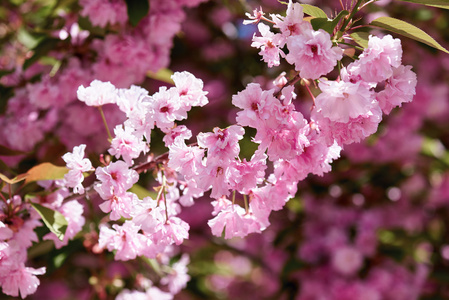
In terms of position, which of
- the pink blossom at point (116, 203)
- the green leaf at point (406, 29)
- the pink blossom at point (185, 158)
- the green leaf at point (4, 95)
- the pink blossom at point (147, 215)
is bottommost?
the green leaf at point (4, 95)

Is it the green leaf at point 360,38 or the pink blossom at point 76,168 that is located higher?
the green leaf at point 360,38

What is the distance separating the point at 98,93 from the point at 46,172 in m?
0.20

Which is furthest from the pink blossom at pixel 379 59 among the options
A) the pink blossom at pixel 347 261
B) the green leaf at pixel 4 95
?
the pink blossom at pixel 347 261

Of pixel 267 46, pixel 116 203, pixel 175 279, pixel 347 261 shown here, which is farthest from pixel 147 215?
pixel 347 261

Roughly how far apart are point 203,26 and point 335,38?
5.61ft

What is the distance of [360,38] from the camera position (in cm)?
83

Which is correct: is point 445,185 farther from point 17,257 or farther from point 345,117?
point 17,257

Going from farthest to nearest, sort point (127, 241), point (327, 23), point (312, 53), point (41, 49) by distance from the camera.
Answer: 1. point (41, 49)
2. point (127, 241)
3. point (327, 23)
4. point (312, 53)

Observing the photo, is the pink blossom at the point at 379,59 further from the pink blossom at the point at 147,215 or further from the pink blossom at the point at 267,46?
the pink blossom at the point at 147,215

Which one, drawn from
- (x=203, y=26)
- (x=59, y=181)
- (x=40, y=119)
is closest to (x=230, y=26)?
(x=203, y=26)

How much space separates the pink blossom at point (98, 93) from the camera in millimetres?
957

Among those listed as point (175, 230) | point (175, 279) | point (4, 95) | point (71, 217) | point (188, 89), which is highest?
point (188, 89)

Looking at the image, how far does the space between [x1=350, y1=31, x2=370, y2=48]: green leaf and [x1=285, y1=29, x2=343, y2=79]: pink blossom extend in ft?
0.31

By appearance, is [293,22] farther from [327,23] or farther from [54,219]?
[54,219]
